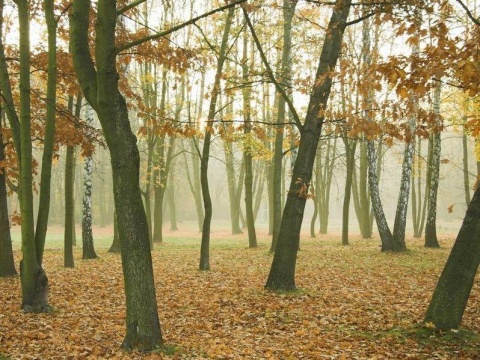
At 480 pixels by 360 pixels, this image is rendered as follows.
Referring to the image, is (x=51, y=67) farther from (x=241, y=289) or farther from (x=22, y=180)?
(x=241, y=289)

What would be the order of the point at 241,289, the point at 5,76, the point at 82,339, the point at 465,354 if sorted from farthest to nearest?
the point at 241,289 → the point at 5,76 → the point at 82,339 → the point at 465,354

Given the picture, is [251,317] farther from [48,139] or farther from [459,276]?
[48,139]

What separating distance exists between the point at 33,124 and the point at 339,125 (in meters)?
8.34

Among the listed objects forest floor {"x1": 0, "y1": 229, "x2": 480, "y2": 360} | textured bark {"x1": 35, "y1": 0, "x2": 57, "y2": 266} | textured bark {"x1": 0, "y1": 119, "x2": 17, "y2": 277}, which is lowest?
forest floor {"x1": 0, "y1": 229, "x2": 480, "y2": 360}

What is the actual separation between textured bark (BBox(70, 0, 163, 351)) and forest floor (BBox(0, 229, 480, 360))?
440 mm

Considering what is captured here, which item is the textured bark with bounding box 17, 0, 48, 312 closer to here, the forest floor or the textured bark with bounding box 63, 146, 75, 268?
the forest floor

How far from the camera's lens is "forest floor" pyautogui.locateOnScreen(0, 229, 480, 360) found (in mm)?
6441

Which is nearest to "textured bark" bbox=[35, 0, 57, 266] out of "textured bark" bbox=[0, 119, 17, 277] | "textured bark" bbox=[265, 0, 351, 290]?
"textured bark" bbox=[0, 119, 17, 277]

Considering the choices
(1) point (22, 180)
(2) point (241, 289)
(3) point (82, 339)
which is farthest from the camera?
(2) point (241, 289)

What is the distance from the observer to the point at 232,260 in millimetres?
16109

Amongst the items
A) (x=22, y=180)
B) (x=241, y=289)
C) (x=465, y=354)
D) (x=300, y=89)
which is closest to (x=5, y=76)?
(x=22, y=180)

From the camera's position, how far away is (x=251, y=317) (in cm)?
830

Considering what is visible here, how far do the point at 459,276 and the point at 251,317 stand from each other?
369cm

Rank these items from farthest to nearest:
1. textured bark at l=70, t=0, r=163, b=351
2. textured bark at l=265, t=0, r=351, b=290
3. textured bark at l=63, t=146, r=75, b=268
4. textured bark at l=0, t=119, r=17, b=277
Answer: textured bark at l=63, t=146, r=75, b=268 → textured bark at l=0, t=119, r=17, b=277 → textured bark at l=265, t=0, r=351, b=290 → textured bark at l=70, t=0, r=163, b=351
